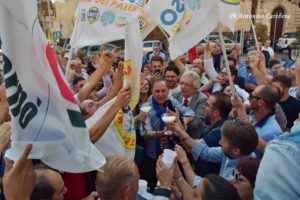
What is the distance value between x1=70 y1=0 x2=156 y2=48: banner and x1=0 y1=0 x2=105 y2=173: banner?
252 cm

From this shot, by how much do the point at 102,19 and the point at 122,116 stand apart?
6.39ft

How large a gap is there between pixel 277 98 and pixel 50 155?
253 centimetres

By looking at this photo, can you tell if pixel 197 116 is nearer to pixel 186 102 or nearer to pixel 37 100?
pixel 186 102

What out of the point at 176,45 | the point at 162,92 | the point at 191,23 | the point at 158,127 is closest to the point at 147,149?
the point at 158,127

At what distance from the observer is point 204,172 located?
3.36m

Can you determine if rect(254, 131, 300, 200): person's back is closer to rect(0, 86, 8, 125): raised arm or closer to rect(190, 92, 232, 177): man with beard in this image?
rect(190, 92, 232, 177): man with beard

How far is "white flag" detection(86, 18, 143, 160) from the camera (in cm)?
290

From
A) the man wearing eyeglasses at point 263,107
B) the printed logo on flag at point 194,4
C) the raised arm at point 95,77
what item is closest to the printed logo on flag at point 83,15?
the raised arm at point 95,77

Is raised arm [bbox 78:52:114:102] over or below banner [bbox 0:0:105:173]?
below

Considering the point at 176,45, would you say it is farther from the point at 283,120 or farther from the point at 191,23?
the point at 283,120

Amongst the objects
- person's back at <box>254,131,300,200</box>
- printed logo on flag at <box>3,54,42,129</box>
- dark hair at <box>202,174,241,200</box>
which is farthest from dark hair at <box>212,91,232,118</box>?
person's back at <box>254,131,300,200</box>

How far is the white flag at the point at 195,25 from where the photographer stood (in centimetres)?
369

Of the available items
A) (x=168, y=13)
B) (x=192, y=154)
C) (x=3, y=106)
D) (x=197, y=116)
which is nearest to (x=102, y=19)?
(x=168, y=13)

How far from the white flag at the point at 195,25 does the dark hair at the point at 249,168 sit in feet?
6.10
